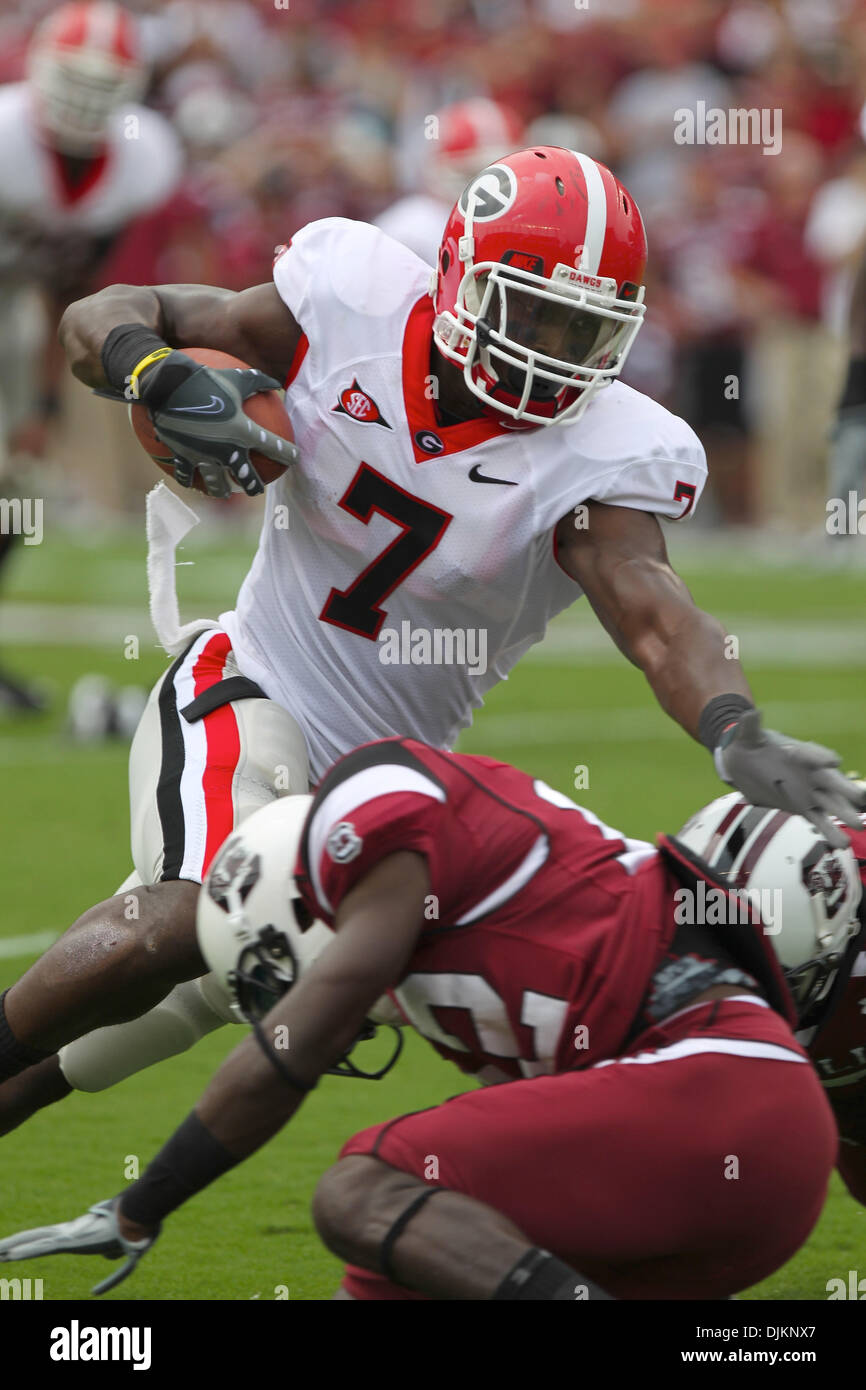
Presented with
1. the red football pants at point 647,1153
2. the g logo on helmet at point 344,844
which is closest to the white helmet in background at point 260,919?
the g logo on helmet at point 344,844

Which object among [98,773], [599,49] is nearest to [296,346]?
[98,773]

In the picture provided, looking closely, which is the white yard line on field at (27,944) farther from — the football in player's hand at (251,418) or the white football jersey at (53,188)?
the white football jersey at (53,188)

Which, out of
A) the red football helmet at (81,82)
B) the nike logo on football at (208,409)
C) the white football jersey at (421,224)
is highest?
the red football helmet at (81,82)

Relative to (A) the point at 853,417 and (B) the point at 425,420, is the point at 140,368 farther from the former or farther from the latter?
(A) the point at 853,417

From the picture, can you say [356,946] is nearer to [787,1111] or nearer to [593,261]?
[787,1111]

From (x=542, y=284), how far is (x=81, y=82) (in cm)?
562

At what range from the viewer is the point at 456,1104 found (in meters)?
2.71

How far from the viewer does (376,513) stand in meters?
3.60

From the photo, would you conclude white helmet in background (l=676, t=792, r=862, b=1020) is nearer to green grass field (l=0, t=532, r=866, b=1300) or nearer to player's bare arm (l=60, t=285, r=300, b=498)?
green grass field (l=0, t=532, r=866, b=1300)

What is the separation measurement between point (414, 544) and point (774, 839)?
85 cm

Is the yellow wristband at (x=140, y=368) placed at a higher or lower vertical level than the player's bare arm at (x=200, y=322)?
lower

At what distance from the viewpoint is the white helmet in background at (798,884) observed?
3025mm

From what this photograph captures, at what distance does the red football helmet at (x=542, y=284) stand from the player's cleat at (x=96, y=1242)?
147 cm

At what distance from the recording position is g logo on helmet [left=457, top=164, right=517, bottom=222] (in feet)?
11.3
